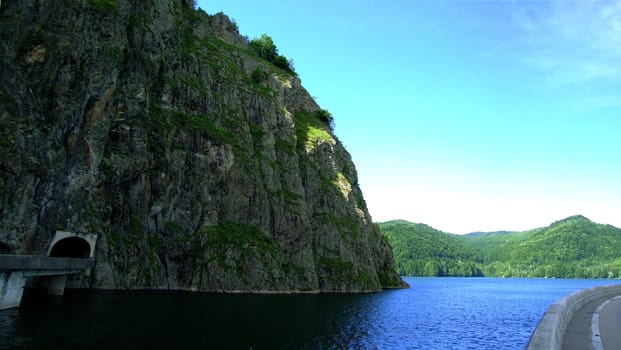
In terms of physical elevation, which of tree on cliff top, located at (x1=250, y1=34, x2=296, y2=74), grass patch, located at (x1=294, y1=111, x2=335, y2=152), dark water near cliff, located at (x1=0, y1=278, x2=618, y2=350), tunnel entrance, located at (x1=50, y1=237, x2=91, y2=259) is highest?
tree on cliff top, located at (x1=250, y1=34, x2=296, y2=74)

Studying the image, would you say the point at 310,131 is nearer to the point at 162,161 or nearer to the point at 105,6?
the point at 162,161

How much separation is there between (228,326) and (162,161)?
4727 cm

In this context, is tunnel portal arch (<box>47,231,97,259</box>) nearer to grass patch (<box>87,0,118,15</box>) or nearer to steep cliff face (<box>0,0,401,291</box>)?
steep cliff face (<box>0,0,401,291</box>)

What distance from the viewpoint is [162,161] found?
261 feet

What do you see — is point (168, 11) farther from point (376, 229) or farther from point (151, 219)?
point (376, 229)

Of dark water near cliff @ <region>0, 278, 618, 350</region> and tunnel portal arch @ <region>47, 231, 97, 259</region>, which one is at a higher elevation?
tunnel portal arch @ <region>47, 231, 97, 259</region>

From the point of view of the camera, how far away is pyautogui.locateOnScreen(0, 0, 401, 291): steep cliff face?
59750mm

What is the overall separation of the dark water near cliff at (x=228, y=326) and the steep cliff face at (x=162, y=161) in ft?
45.7

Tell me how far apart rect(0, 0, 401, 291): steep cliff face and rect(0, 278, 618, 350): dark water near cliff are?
45.7ft

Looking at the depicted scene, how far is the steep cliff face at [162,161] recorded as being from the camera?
5975 centimetres

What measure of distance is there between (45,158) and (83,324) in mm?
33255

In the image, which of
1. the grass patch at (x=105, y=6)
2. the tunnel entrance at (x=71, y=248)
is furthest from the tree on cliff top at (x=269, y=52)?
the tunnel entrance at (x=71, y=248)

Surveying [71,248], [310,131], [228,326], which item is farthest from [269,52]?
[228,326]

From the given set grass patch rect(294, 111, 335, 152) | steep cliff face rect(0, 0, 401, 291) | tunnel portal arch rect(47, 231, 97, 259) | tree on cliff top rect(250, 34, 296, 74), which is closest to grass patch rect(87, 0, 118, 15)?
steep cliff face rect(0, 0, 401, 291)
